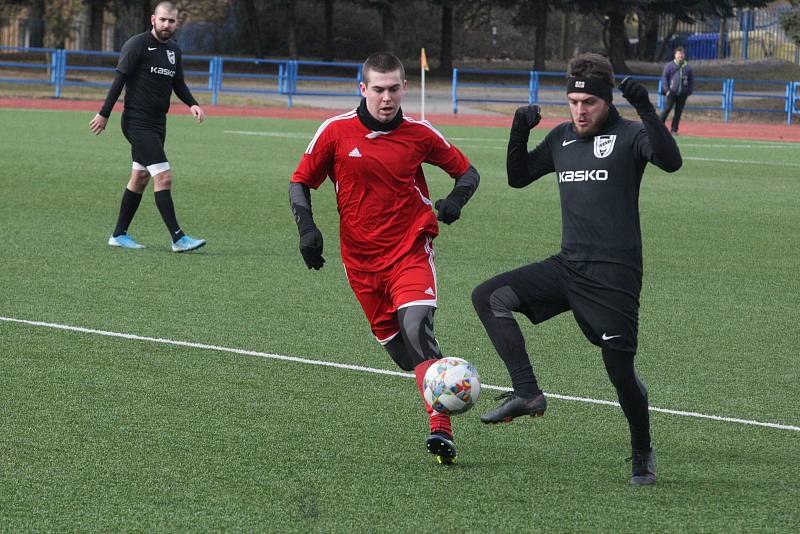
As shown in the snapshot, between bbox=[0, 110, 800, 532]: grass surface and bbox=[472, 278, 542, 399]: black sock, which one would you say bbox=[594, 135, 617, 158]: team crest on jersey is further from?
bbox=[0, 110, 800, 532]: grass surface

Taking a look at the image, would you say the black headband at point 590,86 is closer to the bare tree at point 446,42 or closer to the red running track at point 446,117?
the red running track at point 446,117

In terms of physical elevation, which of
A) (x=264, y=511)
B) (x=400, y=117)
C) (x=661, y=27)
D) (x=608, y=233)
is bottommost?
(x=264, y=511)

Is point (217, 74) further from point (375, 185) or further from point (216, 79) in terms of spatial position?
point (375, 185)

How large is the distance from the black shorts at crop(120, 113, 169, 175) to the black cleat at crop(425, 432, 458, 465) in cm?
675

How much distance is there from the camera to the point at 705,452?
6000 mm

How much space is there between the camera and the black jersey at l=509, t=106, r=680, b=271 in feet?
17.7

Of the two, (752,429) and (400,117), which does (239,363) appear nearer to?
(400,117)

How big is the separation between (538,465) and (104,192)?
1175cm

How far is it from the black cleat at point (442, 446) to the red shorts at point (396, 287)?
66 centimetres

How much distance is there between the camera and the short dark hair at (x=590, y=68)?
5391mm

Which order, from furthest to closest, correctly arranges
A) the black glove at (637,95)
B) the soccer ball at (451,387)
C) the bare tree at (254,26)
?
the bare tree at (254,26)
the soccer ball at (451,387)
the black glove at (637,95)

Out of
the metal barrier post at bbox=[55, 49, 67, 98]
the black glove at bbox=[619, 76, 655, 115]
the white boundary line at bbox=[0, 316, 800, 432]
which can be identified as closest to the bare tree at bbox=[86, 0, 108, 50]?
the metal barrier post at bbox=[55, 49, 67, 98]

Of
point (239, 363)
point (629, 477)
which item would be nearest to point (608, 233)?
point (629, 477)

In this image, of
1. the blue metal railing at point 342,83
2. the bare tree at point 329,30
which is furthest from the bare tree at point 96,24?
the bare tree at point 329,30
